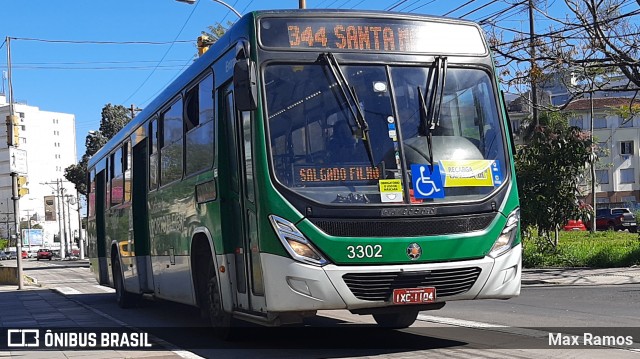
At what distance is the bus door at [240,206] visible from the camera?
25.9 ft

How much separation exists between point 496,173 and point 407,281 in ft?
5.09

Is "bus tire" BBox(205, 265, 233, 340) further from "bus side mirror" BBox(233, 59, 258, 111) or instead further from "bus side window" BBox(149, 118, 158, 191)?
"bus side window" BBox(149, 118, 158, 191)

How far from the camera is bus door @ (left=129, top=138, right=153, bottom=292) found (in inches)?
530

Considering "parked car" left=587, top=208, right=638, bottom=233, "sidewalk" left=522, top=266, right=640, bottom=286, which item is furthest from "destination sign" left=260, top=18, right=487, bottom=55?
"parked car" left=587, top=208, right=638, bottom=233

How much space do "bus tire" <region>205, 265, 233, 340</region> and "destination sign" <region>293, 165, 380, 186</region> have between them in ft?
7.25

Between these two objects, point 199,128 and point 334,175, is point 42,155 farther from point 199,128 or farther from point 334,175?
point 334,175

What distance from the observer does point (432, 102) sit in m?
8.02

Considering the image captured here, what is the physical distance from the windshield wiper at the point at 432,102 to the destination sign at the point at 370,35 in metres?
0.22

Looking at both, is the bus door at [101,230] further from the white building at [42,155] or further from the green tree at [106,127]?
the white building at [42,155]

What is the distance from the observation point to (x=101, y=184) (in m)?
18.6

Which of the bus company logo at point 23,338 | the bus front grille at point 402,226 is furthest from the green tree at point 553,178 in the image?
the bus front grille at point 402,226

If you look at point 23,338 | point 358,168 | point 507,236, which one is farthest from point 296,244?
point 23,338

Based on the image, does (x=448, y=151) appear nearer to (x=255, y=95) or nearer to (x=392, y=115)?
(x=392, y=115)

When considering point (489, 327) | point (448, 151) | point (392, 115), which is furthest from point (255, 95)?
point (489, 327)
